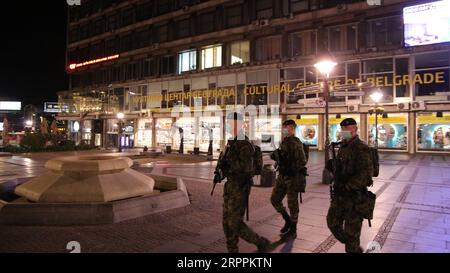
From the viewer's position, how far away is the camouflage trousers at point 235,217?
4176 mm

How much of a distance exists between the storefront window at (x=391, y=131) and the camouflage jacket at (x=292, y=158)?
A: 21.8 meters

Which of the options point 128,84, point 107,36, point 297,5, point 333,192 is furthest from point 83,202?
point 107,36

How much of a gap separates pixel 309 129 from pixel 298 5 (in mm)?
10661

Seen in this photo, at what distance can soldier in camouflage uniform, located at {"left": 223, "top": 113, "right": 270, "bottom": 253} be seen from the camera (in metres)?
4.19

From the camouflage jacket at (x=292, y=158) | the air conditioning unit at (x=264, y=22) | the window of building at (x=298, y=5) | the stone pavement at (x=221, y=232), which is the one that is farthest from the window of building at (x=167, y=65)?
the camouflage jacket at (x=292, y=158)

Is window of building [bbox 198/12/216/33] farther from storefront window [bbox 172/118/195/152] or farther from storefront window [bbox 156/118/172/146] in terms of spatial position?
storefront window [bbox 156/118/172/146]

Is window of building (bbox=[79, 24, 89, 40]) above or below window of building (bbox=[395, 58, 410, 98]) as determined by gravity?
above

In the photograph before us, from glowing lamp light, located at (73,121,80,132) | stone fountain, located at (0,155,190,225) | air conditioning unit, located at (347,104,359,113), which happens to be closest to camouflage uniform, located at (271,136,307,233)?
stone fountain, located at (0,155,190,225)

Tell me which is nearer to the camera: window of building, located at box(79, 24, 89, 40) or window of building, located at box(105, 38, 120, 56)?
window of building, located at box(105, 38, 120, 56)

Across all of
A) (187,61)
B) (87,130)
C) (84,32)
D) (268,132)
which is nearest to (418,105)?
(268,132)

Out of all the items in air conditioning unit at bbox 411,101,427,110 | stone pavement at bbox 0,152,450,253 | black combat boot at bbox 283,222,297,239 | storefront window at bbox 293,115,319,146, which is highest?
air conditioning unit at bbox 411,101,427,110

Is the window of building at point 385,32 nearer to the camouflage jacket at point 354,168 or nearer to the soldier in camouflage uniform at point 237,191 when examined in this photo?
the camouflage jacket at point 354,168

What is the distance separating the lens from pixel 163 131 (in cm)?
3581

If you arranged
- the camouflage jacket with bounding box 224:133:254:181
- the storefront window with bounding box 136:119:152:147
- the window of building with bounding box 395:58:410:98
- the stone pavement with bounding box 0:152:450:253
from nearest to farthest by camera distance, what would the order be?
the camouflage jacket with bounding box 224:133:254:181
the stone pavement with bounding box 0:152:450:253
the window of building with bounding box 395:58:410:98
the storefront window with bounding box 136:119:152:147
